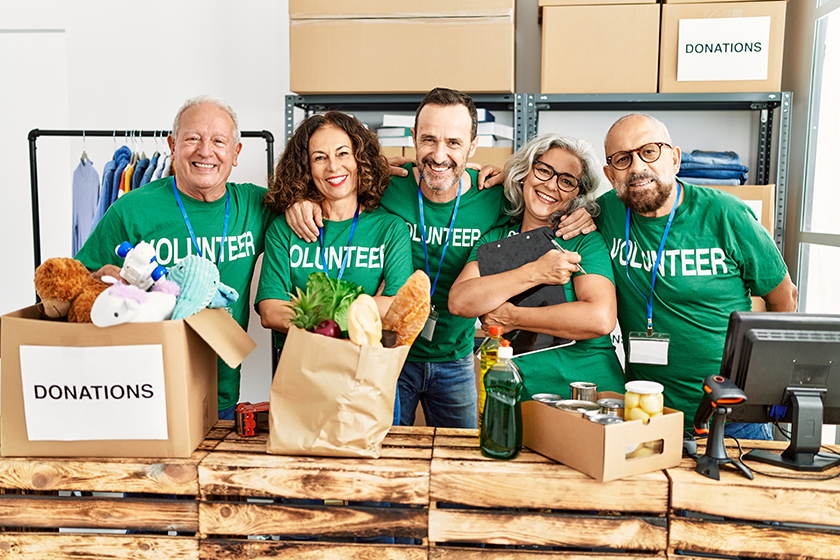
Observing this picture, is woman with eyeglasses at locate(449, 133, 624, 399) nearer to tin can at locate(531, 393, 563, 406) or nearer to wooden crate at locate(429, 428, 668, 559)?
tin can at locate(531, 393, 563, 406)

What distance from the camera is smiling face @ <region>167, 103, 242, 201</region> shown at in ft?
6.60

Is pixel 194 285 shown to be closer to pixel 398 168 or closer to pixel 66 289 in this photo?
pixel 66 289

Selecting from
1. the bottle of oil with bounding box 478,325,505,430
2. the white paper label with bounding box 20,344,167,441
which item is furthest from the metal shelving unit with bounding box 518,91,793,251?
the white paper label with bounding box 20,344,167,441

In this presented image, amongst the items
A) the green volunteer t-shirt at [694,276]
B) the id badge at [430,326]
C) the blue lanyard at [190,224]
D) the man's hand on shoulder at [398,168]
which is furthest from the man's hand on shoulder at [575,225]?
the blue lanyard at [190,224]

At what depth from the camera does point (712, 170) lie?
2.76 m

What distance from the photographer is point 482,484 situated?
127 centimetres

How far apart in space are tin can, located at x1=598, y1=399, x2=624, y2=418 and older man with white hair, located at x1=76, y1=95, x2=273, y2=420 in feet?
3.96

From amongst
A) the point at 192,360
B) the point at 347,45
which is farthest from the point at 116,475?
the point at 347,45

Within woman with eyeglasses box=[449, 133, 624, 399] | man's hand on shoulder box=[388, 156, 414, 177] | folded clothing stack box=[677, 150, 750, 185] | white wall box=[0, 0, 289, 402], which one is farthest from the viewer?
white wall box=[0, 0, 289, 402]

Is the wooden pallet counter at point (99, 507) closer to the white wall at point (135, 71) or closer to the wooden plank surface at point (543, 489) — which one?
the wooden plank surface at point (543, 489)

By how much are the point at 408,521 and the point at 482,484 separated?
0.59 feet

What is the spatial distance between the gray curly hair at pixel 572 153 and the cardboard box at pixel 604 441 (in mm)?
803

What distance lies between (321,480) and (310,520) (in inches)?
3.7

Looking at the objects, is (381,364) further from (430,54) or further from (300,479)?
(430,54)
